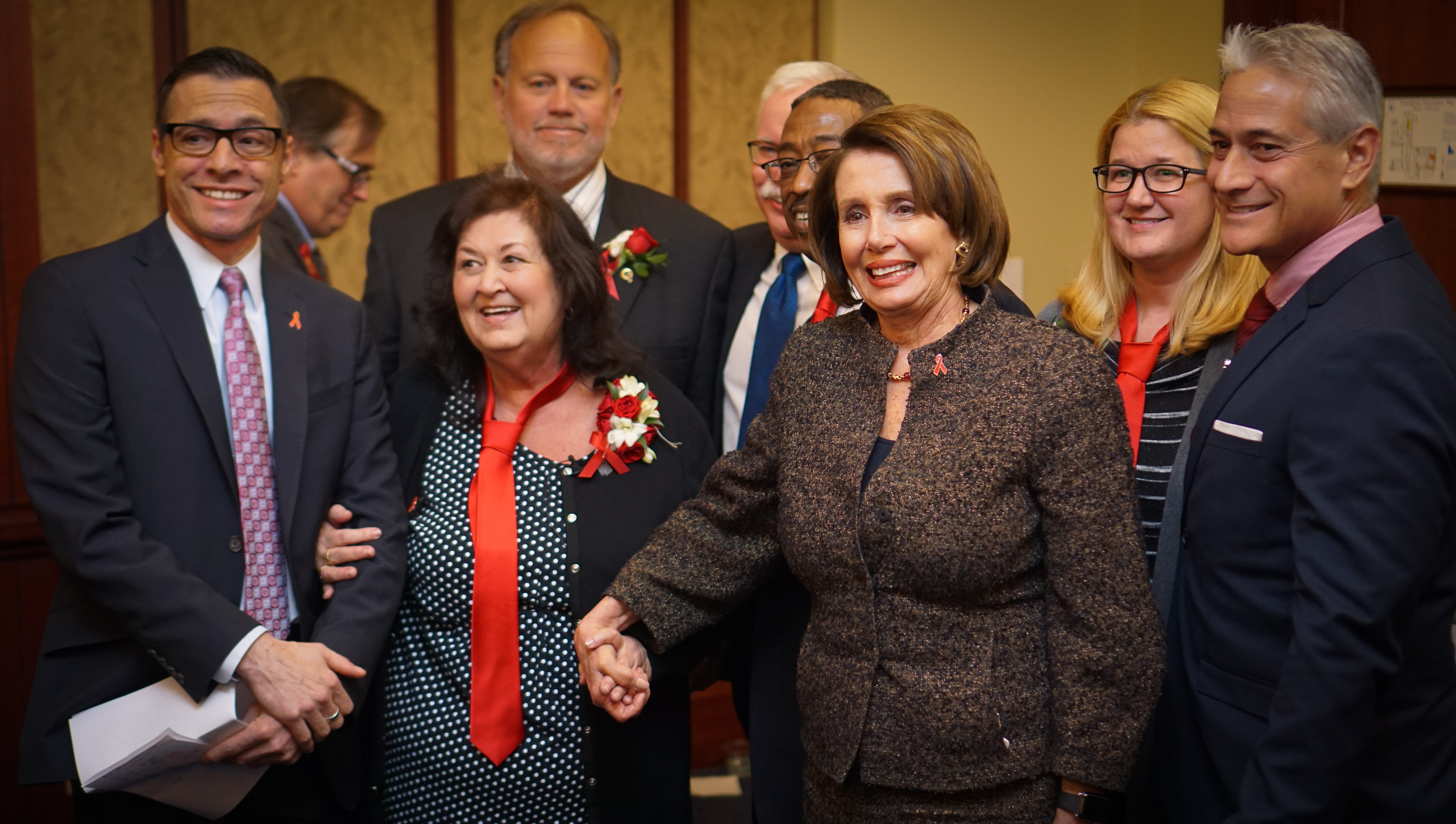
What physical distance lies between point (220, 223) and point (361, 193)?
1.96m

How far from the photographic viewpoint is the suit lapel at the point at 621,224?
3.10 meters

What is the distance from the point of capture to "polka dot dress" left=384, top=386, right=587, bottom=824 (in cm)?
237

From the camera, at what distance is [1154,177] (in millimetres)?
2330

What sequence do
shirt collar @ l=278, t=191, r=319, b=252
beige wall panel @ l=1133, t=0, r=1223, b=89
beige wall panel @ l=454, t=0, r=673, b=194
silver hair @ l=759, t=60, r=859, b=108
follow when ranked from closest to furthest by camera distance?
silver hair @ l=759, t=60, r=859, b=108, shirt collar @ l=278, t=191, r=319, b=252, beige wall panel @ l=1133, t=0, r=1223, b=89, beige wall panel @ l=454, t=0, r=673, b=194

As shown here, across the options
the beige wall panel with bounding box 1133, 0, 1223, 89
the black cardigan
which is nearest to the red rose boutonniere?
the black cardigan

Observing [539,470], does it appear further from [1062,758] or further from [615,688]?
[1062,758]

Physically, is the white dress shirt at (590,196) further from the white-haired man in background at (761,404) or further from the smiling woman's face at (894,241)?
the smiling woman's face at (894,241)

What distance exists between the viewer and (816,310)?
261 cm

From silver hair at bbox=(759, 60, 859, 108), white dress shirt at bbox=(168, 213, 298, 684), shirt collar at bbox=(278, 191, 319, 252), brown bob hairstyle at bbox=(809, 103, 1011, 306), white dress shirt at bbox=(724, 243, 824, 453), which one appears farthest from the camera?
shirt collar at bbox=(278, 191, 319, 252)

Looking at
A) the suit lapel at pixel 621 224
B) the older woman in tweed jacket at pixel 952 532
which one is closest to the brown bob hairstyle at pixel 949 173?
the older woman in tweed jacket at pixel 952 532

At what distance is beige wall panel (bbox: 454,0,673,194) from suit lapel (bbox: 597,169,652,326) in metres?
1.44

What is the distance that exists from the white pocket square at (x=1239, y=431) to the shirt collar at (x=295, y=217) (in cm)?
316

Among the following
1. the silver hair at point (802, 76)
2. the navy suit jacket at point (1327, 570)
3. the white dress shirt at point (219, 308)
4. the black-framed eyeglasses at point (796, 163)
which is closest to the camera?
the navy suit jacket at point (1327, 570)

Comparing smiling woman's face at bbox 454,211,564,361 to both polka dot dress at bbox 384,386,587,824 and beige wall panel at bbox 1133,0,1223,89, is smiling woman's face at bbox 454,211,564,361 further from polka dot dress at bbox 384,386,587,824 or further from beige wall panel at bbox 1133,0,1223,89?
beige wall panel at bbox 1133,0,1223,89
